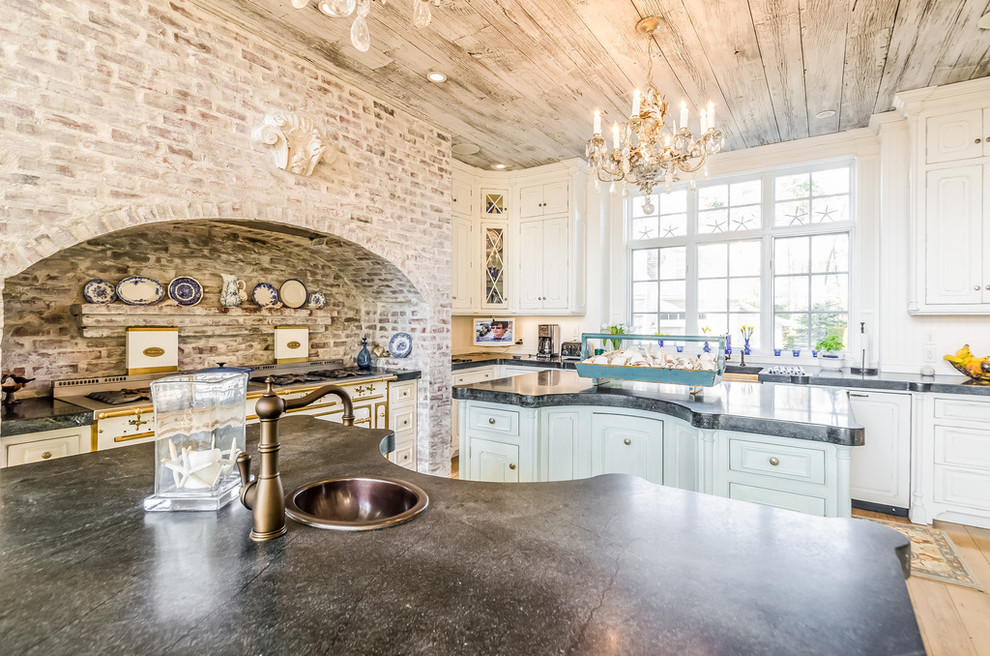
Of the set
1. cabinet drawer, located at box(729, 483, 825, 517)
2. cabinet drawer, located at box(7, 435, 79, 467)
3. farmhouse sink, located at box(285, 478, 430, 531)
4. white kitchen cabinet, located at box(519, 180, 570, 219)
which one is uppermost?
white kitchen cabinet, located at box(519, 180, 570, 219)

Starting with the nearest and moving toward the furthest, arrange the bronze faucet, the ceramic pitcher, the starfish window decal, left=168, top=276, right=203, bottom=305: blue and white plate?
the bronze faucet → left=168, top=276, right=203, bottom=305: blue and white plate → the ceramic pitcher → the starfish window decal

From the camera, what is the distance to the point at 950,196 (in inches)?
128

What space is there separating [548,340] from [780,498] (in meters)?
3.42

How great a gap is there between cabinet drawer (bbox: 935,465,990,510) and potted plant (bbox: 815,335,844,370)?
113 cm

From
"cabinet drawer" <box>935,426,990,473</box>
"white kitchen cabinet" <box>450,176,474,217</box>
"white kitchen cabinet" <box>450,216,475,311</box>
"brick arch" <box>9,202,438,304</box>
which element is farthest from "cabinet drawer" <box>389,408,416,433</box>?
"cabinet drawer" <box>935,426,990,473</box>

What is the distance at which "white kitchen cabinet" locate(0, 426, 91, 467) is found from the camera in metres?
2.04

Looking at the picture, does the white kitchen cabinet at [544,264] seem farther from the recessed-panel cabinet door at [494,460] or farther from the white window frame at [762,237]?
the recessed-panel cabinet door at [494,460]

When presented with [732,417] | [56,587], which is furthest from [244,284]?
[732,417]

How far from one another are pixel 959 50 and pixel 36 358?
18.8 ft

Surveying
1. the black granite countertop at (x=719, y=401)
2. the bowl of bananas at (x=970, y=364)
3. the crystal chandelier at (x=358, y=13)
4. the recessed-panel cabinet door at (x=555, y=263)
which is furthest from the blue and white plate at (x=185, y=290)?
the bowl of bananas at (x=970, y=364)

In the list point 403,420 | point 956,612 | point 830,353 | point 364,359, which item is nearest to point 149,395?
point 364,359

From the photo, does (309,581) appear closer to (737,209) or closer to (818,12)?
(818,12)

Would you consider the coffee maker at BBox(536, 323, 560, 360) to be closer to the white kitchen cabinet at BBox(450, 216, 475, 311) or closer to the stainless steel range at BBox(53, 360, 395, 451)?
the white kitchen cabinet at BBox(450, 216, 475, 311)

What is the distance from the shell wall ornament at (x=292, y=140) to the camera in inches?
107
